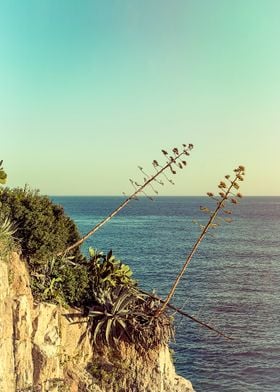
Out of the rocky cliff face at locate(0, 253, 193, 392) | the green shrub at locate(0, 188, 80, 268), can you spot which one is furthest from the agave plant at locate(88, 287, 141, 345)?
the green shrub at locate(0, 188, 80, 268)

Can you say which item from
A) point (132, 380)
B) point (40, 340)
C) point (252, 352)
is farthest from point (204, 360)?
point (40, 340)

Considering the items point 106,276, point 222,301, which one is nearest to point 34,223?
point 106,276

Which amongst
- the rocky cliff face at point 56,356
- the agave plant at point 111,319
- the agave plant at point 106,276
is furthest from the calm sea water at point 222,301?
the agave plant at point 111,319

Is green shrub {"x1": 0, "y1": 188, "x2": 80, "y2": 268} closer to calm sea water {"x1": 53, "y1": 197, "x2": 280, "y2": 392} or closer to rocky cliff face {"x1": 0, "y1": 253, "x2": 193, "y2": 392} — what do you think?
rocky cliff face {"x1": 0, "y1": 253, "x2": 193, "y2": 392}

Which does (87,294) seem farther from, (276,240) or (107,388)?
(276,240)

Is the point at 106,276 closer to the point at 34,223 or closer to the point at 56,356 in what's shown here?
the point at 34,223

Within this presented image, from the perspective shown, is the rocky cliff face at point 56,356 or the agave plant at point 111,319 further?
the agave plant at point 111,319

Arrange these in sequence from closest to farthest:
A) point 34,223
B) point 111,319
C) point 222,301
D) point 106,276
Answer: point 34,223 → point 111,319 → point 106,276 → point 222,301

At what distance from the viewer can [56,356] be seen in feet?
40.6

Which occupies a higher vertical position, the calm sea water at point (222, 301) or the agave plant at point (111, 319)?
the agave plant at point (111, 319)

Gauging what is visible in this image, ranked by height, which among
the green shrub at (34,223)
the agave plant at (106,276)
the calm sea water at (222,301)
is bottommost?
the calm sea water at (222,301)

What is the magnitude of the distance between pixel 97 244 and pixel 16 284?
214 ft

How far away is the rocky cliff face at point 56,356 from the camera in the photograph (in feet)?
37.2

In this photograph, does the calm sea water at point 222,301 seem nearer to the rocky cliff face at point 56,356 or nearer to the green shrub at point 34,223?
the rocky cliff face at point 56,356
